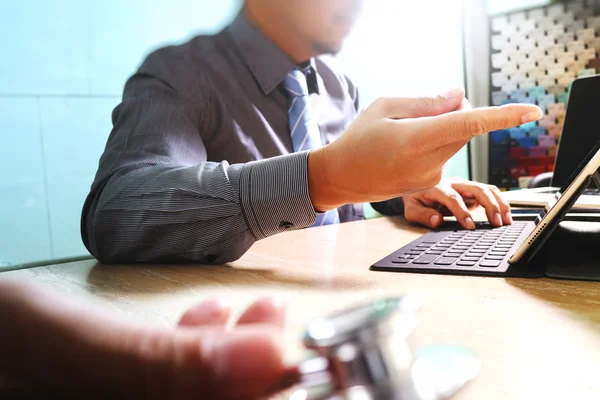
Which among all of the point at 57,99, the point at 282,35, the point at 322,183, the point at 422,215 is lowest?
the point at 422,215

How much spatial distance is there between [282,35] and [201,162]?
1.73 ft

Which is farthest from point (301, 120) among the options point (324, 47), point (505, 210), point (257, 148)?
point (505, 210)

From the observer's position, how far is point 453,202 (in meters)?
0.88

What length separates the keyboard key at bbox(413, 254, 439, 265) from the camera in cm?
60

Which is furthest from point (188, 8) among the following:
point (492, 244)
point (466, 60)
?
point (466, 60)

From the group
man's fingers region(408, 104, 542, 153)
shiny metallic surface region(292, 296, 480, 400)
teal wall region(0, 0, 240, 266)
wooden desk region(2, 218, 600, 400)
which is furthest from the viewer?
teal wall region(0, 0, 240, 266)

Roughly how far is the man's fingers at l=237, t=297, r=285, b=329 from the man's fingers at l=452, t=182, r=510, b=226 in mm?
706

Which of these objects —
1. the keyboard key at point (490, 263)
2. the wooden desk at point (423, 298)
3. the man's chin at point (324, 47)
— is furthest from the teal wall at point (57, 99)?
the keyboard key at point (490, 263)

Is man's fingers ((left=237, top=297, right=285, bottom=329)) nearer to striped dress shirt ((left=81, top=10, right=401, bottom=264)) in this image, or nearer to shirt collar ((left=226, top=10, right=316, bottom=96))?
striped dress shirt ((left=81, top=10, right=401, bottom=264))

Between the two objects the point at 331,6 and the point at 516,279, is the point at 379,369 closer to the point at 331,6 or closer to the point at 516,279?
the point at 516,279

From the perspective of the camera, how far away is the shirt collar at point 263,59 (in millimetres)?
1112

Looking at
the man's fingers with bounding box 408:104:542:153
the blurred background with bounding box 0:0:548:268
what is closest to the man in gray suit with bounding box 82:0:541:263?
the man's fingers with bounding box 408:104:542:153

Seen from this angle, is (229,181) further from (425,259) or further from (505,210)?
(505,210)

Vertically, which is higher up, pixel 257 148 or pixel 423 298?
pixel 257 148
